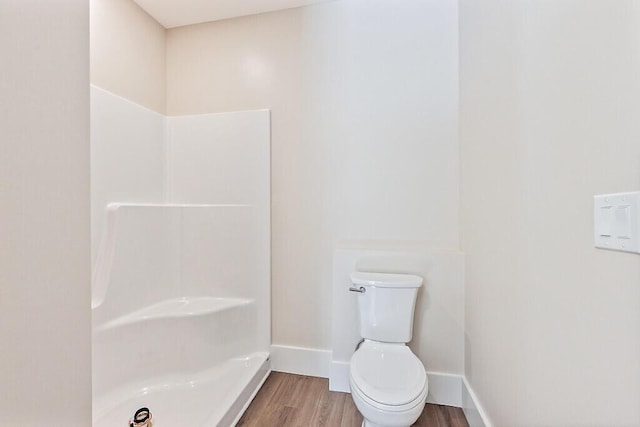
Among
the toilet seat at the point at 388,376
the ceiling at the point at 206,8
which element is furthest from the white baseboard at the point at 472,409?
the ceiling at the point at 206,8

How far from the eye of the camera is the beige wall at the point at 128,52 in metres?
1.84

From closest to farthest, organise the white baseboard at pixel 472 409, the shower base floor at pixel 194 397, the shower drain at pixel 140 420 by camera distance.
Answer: the shower drain at pixel 140 420
the white baseboard at pixel 472 409
the shower base floor at pixel 194 397

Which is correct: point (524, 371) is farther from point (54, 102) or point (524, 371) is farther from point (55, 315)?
point (54, 102)

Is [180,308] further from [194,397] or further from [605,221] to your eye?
[605,221]

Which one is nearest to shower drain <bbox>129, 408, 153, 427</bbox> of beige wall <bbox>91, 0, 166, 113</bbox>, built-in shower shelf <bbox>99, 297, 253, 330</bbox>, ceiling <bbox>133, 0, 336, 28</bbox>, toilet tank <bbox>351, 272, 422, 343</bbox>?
built-in shower shelf <bbox>99, 297, 253, 330</bbox>

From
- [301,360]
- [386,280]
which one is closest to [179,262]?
[301,360]

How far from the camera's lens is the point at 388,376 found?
1.51 metres

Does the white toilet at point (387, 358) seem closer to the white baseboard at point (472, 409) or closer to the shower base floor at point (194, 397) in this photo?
the white baseboard at point (472, 409)

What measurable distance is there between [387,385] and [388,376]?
2.7 inches

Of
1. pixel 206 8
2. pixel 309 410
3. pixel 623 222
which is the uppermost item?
pixel 206 8

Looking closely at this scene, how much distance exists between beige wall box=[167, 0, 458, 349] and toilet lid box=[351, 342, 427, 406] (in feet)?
1.74

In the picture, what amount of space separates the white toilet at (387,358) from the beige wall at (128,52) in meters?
1.98

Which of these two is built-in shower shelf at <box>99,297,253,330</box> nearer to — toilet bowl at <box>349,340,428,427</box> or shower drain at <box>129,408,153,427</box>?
shower drain at <box>129,408,153,427</box>

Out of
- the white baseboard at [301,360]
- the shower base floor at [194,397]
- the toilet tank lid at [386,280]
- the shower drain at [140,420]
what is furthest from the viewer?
the white baseboard at [301,360]
